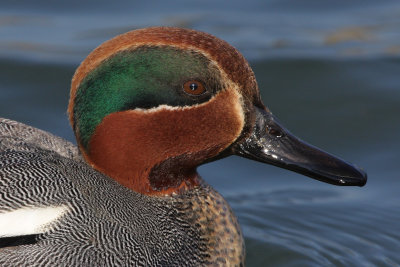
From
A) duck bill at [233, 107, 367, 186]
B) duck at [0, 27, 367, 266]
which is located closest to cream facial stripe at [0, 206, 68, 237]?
duck at [0, 27, 367, 266]

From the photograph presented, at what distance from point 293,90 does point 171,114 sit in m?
3.28

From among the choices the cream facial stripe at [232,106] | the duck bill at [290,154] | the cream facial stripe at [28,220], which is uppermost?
the cream facial stripe at [232,106]

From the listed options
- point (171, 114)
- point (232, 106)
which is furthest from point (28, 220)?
point (232, 106)

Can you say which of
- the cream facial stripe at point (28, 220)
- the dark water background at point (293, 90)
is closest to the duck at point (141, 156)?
the cream facial stripe at point (28, 220)

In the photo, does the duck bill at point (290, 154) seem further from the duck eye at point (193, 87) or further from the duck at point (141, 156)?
the duck eye at point (193, 87)

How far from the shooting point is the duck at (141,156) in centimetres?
363

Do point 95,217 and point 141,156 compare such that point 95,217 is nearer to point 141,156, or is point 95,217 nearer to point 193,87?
point 141,156

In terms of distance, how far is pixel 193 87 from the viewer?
3801 mm

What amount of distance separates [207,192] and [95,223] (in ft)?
2.45

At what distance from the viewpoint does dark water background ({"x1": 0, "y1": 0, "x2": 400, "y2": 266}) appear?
5.48 metres

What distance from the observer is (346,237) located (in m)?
5.42

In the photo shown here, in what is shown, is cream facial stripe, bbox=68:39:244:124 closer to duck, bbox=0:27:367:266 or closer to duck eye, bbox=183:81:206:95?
duck, bbox=0:27:367:266

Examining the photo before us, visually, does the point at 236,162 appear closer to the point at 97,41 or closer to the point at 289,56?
the point at 289,56

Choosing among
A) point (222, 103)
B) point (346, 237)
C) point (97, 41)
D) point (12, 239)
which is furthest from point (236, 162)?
point (12, 239)
